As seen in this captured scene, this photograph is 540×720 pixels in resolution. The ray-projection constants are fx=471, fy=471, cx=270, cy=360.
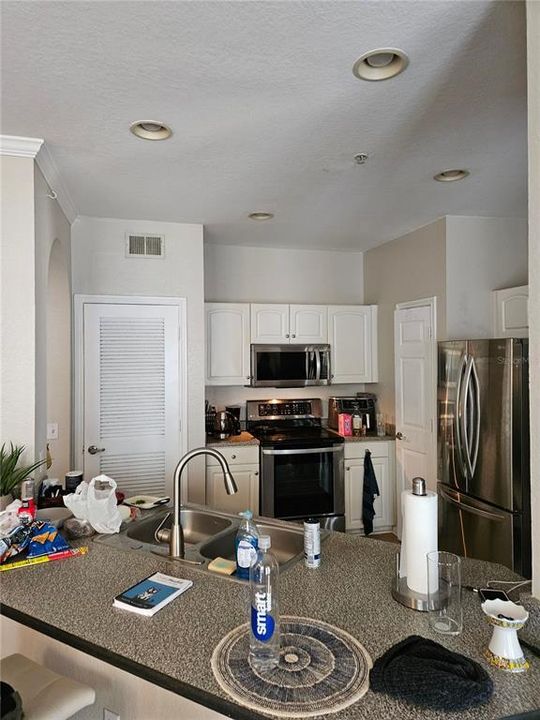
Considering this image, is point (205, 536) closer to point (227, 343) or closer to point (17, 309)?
point (17, 309)

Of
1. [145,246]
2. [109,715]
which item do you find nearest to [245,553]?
[109,715]

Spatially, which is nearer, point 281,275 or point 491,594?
point 491,594

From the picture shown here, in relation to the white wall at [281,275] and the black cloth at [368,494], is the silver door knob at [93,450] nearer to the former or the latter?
the white wall at [281,275]

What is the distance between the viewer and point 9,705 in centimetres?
107

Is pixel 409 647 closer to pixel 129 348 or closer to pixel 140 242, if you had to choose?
pixel 129 348

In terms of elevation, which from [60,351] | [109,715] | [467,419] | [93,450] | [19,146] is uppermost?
[19,146]

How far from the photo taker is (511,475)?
2783 millimetres

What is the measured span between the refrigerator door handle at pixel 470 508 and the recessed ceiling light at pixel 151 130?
2803 mm

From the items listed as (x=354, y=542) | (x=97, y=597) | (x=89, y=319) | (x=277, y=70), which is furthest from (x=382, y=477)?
(x=277, y=70)

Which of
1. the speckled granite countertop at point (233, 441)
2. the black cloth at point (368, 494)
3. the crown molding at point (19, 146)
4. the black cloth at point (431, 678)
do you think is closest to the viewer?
the black cloth at point (431, 678)

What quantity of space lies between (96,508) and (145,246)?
2.22m

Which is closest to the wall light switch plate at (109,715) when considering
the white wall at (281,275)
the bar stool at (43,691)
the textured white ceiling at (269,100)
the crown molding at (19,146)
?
the bar stool at (43,691)

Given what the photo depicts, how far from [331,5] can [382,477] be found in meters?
3.63

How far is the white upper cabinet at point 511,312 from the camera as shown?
324 centimetres
